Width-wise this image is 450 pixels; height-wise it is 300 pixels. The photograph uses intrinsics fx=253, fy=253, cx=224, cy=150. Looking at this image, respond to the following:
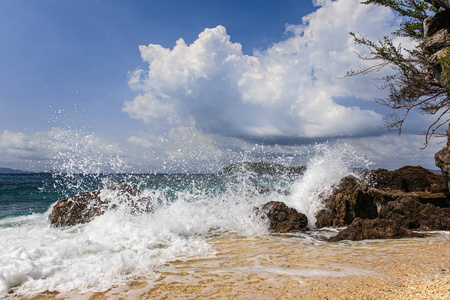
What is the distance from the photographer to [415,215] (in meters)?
7.63

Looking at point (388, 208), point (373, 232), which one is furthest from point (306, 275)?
point (388, 208)

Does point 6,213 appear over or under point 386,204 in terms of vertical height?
under

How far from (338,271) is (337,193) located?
524 centimetres

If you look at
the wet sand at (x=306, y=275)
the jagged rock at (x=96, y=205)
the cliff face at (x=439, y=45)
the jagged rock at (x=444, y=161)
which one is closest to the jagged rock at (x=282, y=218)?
the wet sand at (x=306, y=275)

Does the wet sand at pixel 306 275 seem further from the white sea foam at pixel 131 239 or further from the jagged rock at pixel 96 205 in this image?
the jagged rock at pixel 96 205

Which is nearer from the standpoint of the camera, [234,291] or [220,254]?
[234,291]

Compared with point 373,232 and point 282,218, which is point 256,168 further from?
point 373,232

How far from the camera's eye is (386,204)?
8.51m

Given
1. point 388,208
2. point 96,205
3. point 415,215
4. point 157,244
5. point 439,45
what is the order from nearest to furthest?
1. point 157,244
2. point 415,215
3. point 388,208
4. point 439,45
5. point 96,205

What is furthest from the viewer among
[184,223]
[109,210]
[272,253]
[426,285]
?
[109,210]

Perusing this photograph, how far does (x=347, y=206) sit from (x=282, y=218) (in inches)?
93.5

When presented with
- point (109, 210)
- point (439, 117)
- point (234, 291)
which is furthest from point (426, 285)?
point (109, 210)

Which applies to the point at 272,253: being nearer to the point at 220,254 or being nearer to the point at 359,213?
the point at 220,254

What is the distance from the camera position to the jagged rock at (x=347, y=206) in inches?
332
